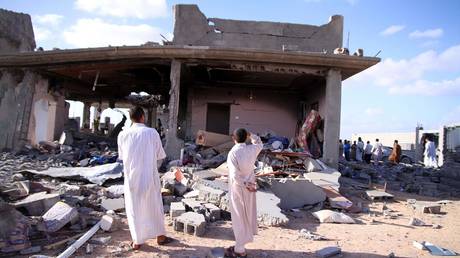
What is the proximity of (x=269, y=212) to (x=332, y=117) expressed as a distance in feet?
16.2

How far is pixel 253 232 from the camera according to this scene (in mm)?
4289

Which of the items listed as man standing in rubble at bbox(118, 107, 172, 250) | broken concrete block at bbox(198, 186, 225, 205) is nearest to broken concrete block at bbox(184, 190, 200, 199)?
broken concrete block at bbox(198, 186, 225, 205)

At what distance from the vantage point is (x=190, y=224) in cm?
494

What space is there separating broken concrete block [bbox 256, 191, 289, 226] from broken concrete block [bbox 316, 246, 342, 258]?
1265 mm

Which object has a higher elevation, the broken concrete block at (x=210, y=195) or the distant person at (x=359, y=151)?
the distant person at (x=359, y=151)

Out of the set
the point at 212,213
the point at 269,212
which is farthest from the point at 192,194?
the point at 269,212

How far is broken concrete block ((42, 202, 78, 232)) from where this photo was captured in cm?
457

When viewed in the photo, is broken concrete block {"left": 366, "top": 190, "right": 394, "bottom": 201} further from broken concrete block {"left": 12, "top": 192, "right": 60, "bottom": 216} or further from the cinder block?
broken concrete block {"left": 12, "top": 192, "right": 60, "bottom": 216}

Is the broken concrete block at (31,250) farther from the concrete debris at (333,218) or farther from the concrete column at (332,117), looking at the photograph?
the concrete column at (332,117)

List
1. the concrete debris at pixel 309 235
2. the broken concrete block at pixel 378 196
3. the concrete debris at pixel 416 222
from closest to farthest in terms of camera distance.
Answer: the concrete debris at pixel 309 235 < the concrete debris at pixel 416 222 < the broken concrete block at pixel 378 196

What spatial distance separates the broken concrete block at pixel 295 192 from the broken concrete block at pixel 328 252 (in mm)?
2504

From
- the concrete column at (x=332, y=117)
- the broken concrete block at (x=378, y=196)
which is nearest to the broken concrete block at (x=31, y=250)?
the broken concrete block at (x=378, y=196)

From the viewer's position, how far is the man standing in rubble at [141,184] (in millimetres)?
4191

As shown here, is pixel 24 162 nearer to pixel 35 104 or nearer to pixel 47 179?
pixel 47 179
